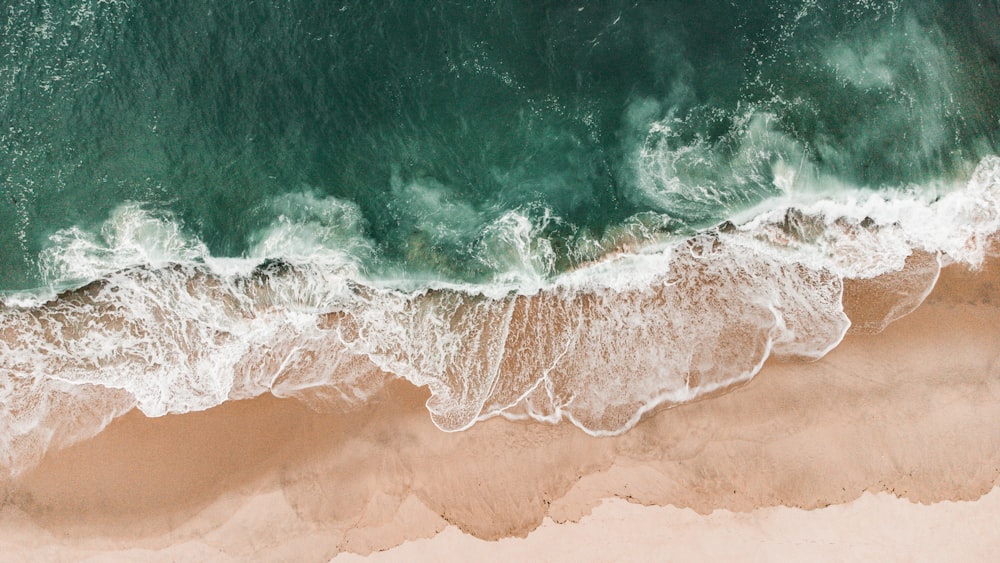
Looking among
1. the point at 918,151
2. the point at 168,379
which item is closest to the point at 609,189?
the point at 918,151

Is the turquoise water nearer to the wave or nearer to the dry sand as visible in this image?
the wave

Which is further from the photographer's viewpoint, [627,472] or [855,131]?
[855,131]

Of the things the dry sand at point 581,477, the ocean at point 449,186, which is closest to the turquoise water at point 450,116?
the ocean at point 449,186

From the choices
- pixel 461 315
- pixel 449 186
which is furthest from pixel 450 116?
pixel 461 315

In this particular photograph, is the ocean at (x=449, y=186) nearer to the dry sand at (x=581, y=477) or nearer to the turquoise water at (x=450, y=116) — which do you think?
the turquoise water at (x=450, y=116)

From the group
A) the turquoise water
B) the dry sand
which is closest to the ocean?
the turquoise water

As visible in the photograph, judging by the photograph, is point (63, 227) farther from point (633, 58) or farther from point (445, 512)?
point (633, 58)
